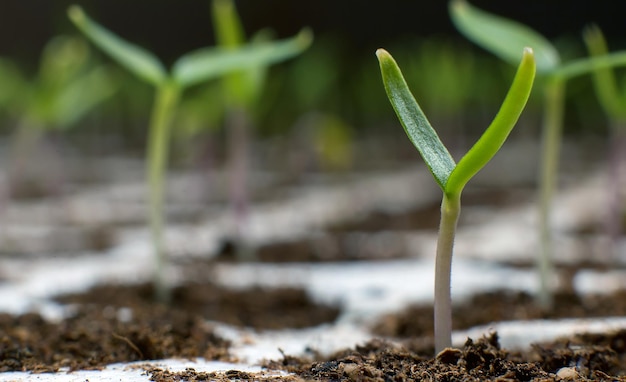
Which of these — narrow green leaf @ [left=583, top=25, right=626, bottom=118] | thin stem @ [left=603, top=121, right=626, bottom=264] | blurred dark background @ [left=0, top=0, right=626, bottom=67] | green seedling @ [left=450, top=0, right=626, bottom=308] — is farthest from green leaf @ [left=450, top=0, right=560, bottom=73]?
blurred dark background @ [left=0, top=0, right=626, bottom=67]

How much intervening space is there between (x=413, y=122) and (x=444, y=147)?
0.11 feet

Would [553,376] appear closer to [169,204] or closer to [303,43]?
[303,43]

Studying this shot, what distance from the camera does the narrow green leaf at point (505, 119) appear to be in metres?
0.54

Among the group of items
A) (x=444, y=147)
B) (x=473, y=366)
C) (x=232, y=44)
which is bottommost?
(x=473, y=366)

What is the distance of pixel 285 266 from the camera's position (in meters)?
1.47

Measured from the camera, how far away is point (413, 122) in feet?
2.01

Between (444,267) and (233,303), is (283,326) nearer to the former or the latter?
(233,303)

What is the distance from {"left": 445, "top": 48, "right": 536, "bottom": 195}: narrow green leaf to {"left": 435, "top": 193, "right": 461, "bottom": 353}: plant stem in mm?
45

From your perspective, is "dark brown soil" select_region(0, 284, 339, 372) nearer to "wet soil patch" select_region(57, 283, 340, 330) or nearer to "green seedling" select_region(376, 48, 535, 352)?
"wet soil patch" select_region(57, 283, 340, 330)

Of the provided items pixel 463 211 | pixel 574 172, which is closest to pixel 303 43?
pixel 463 211

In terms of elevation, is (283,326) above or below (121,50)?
below

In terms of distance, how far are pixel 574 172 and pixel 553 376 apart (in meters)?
2.67

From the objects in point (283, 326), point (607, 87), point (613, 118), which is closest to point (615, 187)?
point (613, 118)

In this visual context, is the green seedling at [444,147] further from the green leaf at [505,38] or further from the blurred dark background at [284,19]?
the blurred dark background at [284,19]
